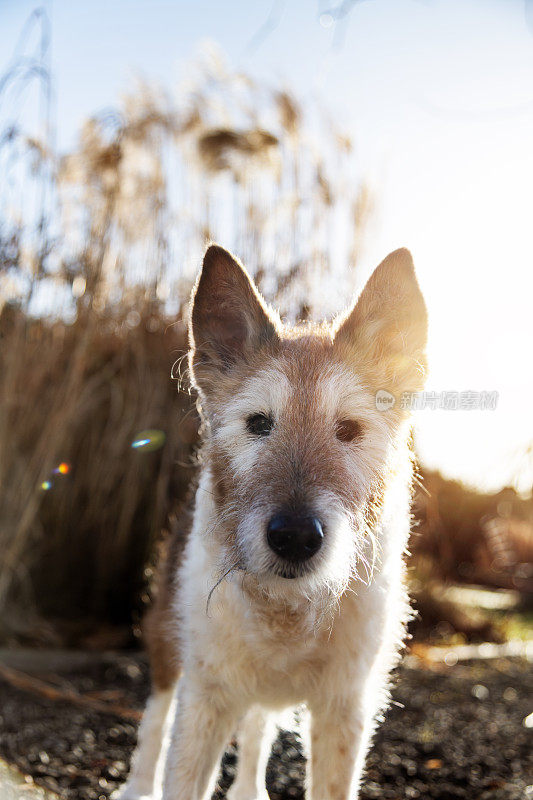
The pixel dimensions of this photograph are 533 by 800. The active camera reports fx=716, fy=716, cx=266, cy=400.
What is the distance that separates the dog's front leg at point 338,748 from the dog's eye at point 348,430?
0.90m

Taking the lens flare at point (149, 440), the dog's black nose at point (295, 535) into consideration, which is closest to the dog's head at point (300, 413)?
the dog's black nose at point (295, 535)

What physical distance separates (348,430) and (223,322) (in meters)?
0.65

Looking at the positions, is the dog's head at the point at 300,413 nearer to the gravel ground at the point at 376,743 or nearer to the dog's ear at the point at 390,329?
the dog's ear at the point at 390,329

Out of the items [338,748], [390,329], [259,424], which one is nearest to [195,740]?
[338,748]

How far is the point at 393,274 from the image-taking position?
101 inches

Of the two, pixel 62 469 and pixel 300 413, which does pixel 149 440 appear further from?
pixel 300 413

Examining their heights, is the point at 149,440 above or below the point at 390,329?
above

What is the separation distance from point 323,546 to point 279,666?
61 cm

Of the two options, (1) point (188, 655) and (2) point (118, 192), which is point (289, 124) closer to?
(2) point (118, 192)

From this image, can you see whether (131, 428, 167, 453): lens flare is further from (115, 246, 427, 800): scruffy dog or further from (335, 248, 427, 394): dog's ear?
(335, 248, 427, 394): dog's ear

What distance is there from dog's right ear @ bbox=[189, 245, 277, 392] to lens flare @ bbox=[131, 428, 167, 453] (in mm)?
2860

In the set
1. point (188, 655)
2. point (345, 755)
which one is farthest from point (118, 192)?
point (345, 755)

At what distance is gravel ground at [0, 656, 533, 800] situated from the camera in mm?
3277

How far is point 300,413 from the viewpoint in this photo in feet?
7.82
